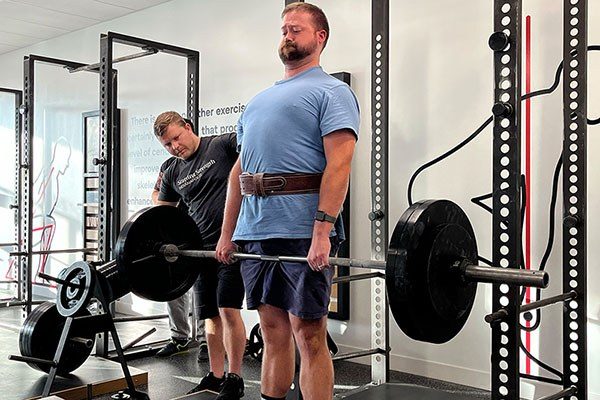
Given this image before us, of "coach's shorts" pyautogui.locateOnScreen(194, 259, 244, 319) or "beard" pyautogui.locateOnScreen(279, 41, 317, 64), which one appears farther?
"coach's shorts" pyautogui.locateOnScreen(194, 259, 244, 319)

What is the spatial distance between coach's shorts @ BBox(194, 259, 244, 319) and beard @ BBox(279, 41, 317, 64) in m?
1.11

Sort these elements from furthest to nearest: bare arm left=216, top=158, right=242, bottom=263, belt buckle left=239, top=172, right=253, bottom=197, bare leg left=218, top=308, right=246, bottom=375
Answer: bare leg left=218, top=308, right=246, bottom=375 → bare arm left=216, top=158, right=242, bottom=263 → belt buckle left=239, top=172, right=253, bottom=197

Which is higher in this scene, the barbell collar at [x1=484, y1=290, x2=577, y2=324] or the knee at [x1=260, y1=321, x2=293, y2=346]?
the barbell collar at [x1=484, y1=290, x2=577, y2=324]

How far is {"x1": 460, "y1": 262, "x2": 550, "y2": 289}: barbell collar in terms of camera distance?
175 centimetres

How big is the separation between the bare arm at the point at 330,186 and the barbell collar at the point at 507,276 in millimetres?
427

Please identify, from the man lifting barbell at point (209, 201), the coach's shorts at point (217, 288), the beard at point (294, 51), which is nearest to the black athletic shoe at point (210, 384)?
the man lifting barbell at point (209, 201)

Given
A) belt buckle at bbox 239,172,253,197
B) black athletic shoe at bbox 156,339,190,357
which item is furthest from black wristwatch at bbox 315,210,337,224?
black athletic shoe at bbox 156,339,190,357

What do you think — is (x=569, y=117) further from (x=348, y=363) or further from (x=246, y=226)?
(x=348, y=363)

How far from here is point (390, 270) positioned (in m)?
1.80

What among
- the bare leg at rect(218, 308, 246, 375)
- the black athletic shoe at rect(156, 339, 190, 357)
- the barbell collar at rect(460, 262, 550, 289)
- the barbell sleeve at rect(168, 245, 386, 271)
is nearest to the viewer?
the barbell collar at rect(460, 262, 550, 289)

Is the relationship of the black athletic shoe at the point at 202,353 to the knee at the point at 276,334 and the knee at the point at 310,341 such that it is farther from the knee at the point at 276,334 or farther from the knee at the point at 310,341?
the knee at the point at 310,341

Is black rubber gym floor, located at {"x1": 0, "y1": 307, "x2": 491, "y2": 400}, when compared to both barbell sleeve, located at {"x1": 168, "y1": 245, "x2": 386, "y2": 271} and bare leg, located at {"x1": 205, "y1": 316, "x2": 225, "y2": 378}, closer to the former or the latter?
bare leg, located at {"x1": 205, "y1": 316, "x2": 225, "y2": 378}

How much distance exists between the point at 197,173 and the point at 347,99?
1.37 metres

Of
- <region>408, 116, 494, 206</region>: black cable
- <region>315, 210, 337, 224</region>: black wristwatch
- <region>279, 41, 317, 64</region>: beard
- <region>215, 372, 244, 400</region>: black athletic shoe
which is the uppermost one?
<region>279, 41, 317, 64</region>: beard
